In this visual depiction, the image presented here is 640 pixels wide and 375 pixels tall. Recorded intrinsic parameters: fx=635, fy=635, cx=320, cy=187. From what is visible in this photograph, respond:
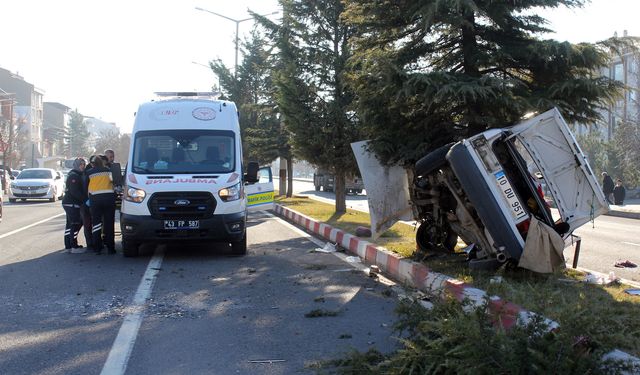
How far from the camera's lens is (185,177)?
1052cm

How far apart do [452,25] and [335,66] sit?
8.20m

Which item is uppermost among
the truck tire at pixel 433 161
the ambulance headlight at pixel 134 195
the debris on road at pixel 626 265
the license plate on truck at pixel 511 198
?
the truck tire at pixel 433 161

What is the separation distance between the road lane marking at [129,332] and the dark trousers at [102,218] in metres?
2.21

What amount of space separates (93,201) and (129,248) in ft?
3.59

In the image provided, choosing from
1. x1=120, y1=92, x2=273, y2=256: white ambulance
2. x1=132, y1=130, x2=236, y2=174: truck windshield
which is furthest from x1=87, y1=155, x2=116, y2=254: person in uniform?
x1=132, y1=130, x2=236, y2=174: truck windshield

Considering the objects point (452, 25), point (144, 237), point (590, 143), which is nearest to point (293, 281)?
point (144, 237)

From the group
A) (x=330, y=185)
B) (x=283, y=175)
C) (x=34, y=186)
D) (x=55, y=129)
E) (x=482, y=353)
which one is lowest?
(x=330, y=185)

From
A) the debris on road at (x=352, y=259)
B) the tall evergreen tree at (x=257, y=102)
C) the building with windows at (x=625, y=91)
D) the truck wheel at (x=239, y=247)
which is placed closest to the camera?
the building with windows at (x=625, y=91)

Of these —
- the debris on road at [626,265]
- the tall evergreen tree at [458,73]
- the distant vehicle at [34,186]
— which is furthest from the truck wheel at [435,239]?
the distant vehicle at [34,186]

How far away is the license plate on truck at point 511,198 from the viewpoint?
23.1 ft

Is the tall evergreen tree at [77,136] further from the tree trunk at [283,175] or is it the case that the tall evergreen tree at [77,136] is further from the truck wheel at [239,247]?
the truck wheel at [239,247]

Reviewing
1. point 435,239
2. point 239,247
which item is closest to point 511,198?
point 435,239

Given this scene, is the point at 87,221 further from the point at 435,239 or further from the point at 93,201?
the point at 435,239

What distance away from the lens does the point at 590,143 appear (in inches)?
1793
